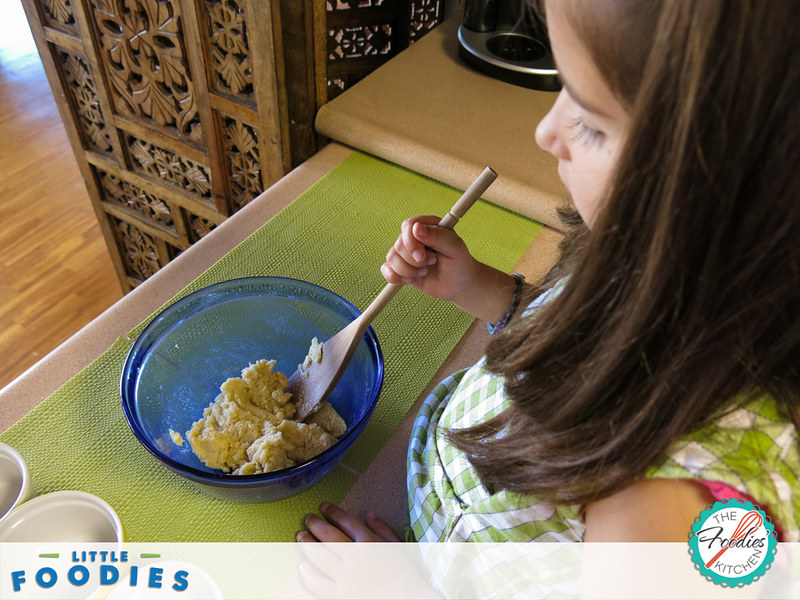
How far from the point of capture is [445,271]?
0.70 meters

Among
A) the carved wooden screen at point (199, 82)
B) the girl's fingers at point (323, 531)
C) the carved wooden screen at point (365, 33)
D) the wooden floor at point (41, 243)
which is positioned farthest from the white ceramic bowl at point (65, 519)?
the wooden floor at point (41, 243)

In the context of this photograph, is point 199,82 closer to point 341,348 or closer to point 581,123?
point 341,348

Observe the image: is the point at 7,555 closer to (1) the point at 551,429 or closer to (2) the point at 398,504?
(2) the point at 398,504

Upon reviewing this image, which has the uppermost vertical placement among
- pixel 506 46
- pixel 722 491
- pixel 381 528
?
pixel 722 491

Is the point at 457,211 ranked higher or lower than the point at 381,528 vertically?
higher

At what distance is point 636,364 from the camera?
369 mm

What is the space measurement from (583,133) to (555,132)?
0.09ft

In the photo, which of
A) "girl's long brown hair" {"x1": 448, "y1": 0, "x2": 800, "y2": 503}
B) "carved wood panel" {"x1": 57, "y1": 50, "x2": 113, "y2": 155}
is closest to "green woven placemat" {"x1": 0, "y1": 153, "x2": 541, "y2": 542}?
"girl's long brown hair" {"x1": 448, "y1": 0, "x2": 800, "y2": 503}

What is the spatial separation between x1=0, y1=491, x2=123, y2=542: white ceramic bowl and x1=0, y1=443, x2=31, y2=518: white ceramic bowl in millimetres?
28

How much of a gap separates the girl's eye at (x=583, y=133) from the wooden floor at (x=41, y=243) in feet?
6.54

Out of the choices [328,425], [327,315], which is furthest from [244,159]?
[328,425]

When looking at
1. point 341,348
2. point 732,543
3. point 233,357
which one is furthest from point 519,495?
point 233,357

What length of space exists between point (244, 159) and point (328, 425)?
2.18 feet

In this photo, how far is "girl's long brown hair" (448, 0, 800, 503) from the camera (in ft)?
0.91
